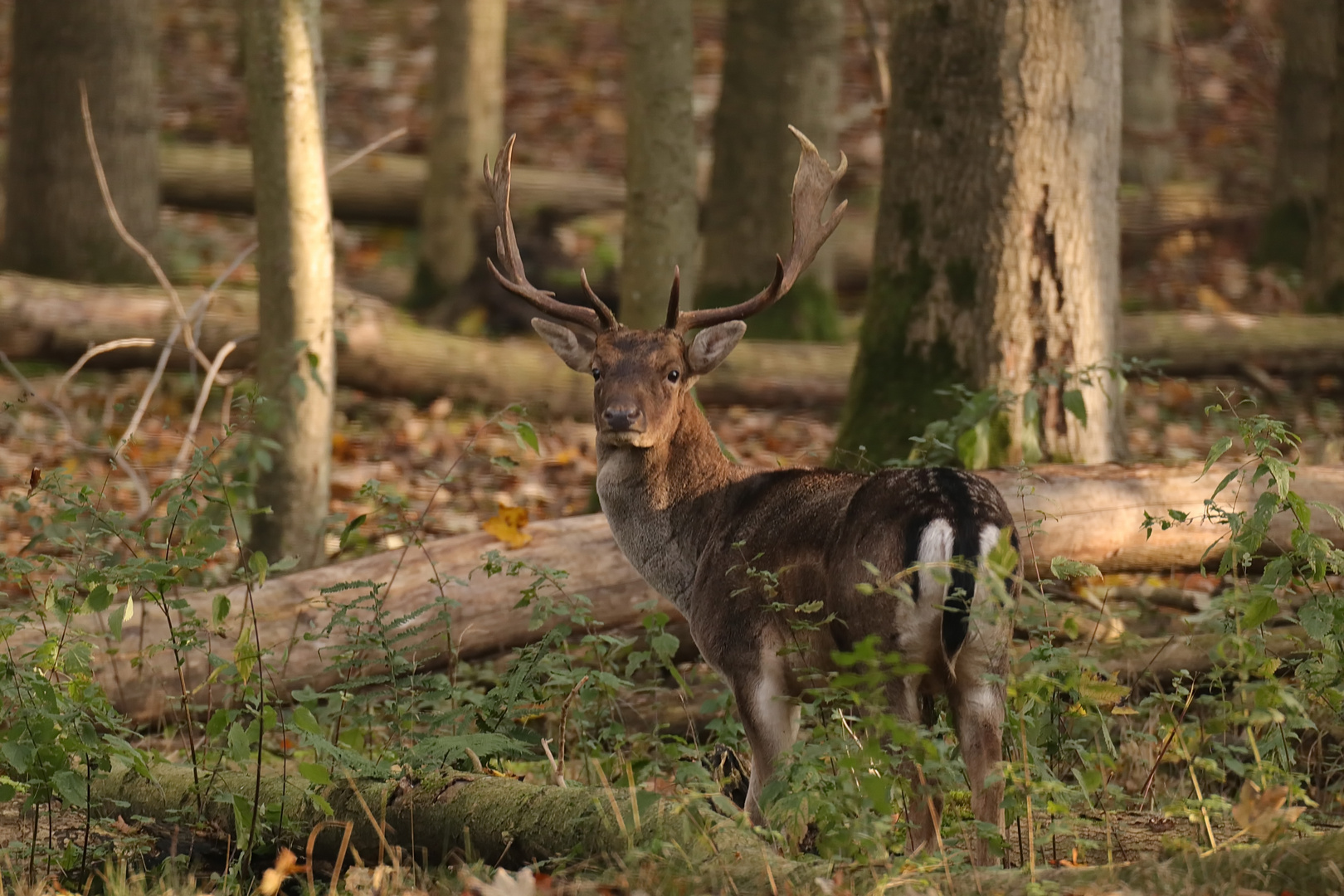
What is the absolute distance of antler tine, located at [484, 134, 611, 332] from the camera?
554 centimetres

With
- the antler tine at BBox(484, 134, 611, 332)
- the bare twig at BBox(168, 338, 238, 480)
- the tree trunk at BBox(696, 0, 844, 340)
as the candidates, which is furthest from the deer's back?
the tree trunk at BBox(696, 0, 844, 340)

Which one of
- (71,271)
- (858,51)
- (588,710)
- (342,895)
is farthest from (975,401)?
(858,51)

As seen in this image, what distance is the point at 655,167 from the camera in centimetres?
828

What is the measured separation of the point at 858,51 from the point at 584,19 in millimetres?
3961

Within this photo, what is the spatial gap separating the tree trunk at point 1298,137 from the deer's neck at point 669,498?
10.1 m

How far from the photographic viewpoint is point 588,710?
5.62m

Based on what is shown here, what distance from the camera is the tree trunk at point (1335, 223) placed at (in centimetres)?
1119

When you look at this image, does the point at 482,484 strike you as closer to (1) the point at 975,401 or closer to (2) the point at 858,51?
(1) the point at 975,401

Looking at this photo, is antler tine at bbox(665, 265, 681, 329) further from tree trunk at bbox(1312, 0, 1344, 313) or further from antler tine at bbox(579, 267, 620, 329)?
tree trunk at bbox(1312, 0, 1344, 313)

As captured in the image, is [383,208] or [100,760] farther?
[383,208]

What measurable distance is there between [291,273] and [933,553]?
390 centimetres

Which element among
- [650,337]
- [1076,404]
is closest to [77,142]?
[650,337]

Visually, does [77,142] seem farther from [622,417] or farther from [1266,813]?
[1266,813]

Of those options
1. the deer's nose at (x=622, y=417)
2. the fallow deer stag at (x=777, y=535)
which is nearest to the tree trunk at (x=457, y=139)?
the fallow deer stag at (x=777, y=535)
